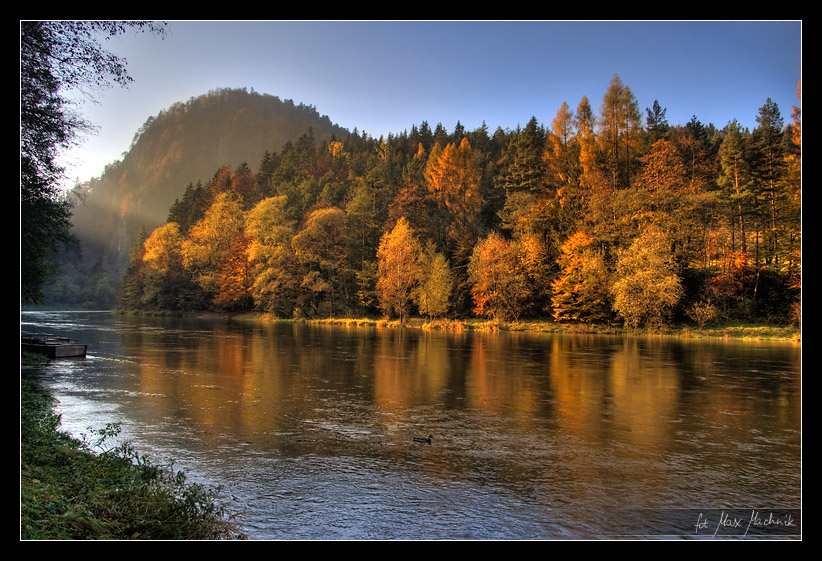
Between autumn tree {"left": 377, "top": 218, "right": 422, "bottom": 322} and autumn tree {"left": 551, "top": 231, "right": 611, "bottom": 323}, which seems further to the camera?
autumn tree {"left": 377, "top": 218, "right": 422, "bottom": 322}

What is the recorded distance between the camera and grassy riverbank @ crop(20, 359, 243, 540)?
223 inches

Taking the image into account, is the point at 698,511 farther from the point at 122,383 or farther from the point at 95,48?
the point at 122,383

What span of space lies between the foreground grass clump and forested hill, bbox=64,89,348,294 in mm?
145799

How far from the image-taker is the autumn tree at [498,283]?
52031 mm

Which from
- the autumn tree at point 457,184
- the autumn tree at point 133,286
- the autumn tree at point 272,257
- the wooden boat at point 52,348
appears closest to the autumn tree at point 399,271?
the autumn tree at point 457,184

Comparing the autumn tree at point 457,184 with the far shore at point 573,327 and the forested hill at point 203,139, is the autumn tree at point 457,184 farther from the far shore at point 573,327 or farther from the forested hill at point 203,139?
the forested hill at point 203,139

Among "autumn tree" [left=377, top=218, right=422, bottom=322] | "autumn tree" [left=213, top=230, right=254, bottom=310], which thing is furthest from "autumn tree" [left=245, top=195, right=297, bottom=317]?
"autumn tree" [left=377, top=218, right=422, bottom=322]

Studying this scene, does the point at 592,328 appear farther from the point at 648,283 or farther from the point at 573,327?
the point at 648,283

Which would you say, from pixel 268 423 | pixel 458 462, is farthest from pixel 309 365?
pixel 458 462

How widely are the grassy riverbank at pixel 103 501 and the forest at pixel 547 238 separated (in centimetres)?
3628

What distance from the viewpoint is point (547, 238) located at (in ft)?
188

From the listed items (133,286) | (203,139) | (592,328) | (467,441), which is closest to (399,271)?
(592,328)

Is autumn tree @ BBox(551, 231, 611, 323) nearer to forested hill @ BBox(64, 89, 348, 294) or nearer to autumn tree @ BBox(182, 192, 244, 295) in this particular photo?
autumn tree @ BBox(182, 192, 244, 295)
